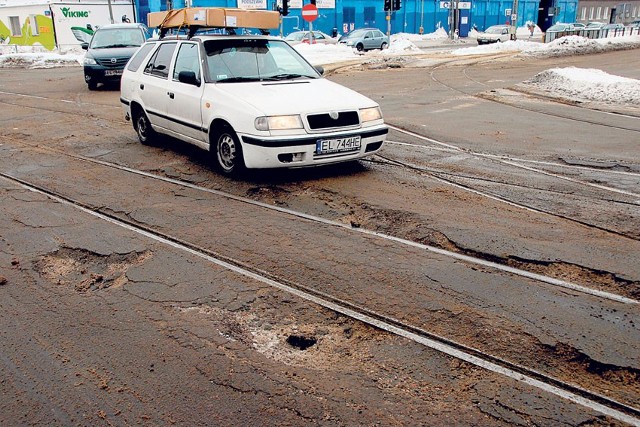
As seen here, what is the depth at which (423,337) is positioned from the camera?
378 cm

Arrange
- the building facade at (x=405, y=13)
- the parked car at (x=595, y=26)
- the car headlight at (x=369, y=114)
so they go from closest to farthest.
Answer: the car headlight at (x=369, y=114) < the parked car at (x=595, y=26) < the building facade at (x=405, y=13)

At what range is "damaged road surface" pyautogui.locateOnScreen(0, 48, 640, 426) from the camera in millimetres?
3211

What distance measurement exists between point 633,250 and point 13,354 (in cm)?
460

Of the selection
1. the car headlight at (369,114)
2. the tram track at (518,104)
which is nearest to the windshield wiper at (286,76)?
the car headlight at (369,114)

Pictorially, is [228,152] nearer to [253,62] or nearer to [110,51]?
[253,62]

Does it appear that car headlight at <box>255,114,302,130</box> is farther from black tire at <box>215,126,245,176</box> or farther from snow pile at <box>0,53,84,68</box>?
snow pile at <box>0,53,84,68</box>

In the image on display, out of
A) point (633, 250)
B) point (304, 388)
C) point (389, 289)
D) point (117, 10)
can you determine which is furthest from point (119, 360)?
point (117, 10)

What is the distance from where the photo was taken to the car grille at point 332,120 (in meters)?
6.99

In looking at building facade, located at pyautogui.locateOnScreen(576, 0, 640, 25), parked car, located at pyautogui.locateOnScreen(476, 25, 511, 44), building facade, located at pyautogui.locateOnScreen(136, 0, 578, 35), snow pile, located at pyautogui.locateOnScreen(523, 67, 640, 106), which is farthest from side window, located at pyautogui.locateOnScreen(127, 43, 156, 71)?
building facade, located at pyautogui.locateOnScreen(576, 0, 640, 25)

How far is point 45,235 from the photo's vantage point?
224 inches

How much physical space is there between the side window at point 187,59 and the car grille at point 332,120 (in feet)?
6.03

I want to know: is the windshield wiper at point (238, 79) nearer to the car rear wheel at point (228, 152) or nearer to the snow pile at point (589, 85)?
the car rear wheel at point (228, 152)

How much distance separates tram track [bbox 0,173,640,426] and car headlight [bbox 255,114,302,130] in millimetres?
1799

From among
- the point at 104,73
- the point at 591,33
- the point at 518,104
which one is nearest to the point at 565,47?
the point at 591,33
